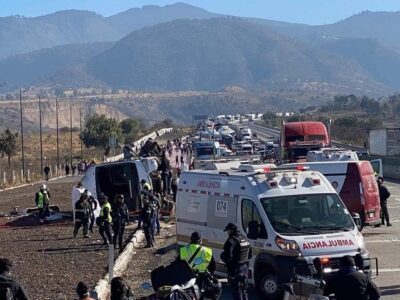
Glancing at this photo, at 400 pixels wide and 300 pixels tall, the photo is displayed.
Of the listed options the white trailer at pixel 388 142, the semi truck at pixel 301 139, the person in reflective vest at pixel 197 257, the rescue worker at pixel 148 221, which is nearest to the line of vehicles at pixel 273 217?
the person in reflective vest at pixel 197 257

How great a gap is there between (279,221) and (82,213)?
11.9 metres

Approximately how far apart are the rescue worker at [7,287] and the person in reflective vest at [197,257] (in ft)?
7.82

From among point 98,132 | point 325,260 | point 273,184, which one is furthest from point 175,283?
point 98,132

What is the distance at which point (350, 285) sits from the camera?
10062 mm

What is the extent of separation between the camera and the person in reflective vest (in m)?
12.4

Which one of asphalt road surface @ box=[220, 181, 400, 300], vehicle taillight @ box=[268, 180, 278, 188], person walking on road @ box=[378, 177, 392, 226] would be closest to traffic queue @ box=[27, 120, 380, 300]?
vehicle taillight @ box=[268, 180, 278, 188]

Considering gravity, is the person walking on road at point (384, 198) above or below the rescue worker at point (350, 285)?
below

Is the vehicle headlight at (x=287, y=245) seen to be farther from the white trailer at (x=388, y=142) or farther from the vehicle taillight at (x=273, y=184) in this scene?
the white trailer at (x=388, y=142)

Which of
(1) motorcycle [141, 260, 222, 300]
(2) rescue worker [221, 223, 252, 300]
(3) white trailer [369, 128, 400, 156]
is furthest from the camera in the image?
(3) white trailer [369, 128, 400, 156]

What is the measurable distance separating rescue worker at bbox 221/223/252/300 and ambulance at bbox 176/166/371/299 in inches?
39.7

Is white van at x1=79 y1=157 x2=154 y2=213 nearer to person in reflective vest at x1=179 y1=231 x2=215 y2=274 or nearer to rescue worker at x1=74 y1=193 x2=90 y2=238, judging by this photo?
rescue worker at x1=74 y1=193 x2=90 y2=238

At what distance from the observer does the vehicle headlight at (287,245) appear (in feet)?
47.5

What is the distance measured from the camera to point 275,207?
15336 millimetres

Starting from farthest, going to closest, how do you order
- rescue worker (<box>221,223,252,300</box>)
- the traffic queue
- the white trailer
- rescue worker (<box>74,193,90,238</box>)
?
the white trailer
rescue worker (<box>74,193,90,238</box>)
rescue worker (<box>221,223,252,300</box>)
the traffic queue
